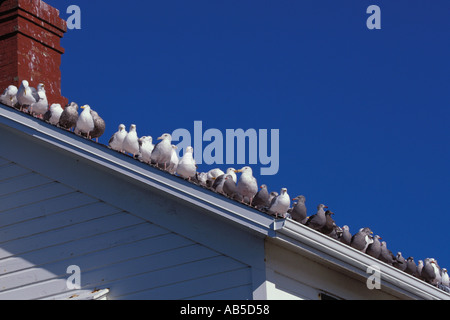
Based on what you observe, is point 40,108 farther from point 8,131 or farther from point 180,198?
point 180,198

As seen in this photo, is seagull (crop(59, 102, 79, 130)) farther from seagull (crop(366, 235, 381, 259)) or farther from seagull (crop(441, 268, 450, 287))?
seagull (crop(441, 268, 450, 287))

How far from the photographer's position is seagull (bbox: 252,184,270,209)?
393 inches

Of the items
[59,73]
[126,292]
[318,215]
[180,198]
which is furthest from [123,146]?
[59,73]

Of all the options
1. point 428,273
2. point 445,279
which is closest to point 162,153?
point 428,273

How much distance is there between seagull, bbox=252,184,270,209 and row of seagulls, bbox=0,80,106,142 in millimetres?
2266

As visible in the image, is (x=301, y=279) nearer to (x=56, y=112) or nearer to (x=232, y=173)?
(x=232, y=173)

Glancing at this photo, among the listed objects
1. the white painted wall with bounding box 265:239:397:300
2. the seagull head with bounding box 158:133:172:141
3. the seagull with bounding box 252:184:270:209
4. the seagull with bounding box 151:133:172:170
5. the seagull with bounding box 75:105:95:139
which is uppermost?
the seagull with bounding box 75:105:95:139

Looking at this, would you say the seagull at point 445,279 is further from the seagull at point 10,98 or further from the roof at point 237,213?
the seagull at point 10,98

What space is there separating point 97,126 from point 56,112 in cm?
76

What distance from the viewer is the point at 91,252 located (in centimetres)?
1012

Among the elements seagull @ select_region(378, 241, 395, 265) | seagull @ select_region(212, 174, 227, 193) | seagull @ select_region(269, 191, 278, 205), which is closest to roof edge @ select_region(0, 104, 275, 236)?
seagull @ select_region(212, 174, 227, 193)

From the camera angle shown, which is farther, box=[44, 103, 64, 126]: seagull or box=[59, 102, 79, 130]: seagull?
box=[44, 103, 64, 126]: seagull

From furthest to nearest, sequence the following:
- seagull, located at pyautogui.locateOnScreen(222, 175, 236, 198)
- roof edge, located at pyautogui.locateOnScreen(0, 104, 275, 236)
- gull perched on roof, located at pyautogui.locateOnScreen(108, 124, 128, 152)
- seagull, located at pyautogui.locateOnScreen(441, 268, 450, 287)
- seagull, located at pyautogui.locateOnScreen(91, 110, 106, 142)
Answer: seagull, located at pyautogui.locateOnScreen(441, 268, 450, 287) → seagull, located at pyautogui.locateOnScreen(91, 110, 106, 142) → gull perched on roof, located at pyautogui.locateOnScreen(108, 124, 128, 152) → seagull, located at pyautogui.locateOnScreen(222, 175, 236, 198) → roof edge, located at pyautogui.locateOnScreen(0, 104, 275, 236)
